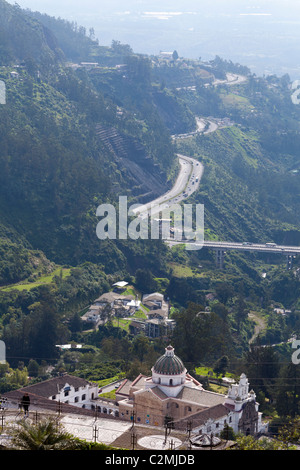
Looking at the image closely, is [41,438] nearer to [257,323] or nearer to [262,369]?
Answer: [262,369]

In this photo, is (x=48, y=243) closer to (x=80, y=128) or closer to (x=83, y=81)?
(x=80, y=128)

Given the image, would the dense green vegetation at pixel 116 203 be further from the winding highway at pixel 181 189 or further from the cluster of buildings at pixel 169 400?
the cluster of buildings at pixel 169 400

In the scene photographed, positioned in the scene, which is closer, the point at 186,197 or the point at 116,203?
the point at 116,203

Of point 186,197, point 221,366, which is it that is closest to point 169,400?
point 221,366

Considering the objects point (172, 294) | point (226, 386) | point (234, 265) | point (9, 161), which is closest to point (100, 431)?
point (226, 386)

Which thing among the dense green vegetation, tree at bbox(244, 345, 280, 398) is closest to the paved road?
the dense green vegetation

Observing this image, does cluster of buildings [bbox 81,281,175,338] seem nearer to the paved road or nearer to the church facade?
the paved road

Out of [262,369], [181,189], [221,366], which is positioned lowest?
[221,366]
